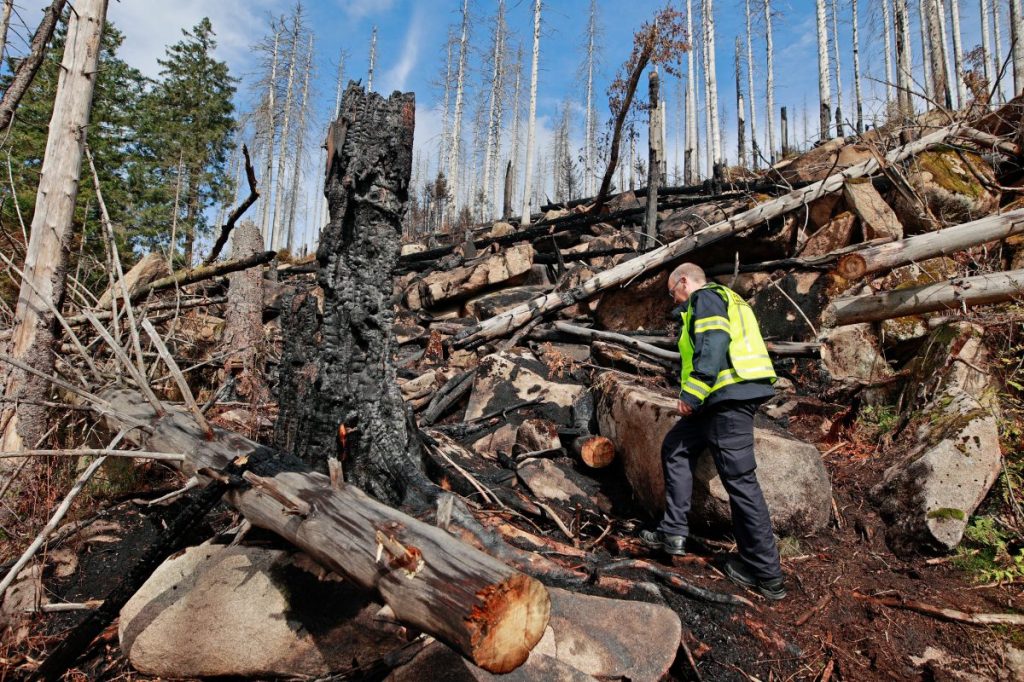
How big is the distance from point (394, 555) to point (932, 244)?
6.25 metres

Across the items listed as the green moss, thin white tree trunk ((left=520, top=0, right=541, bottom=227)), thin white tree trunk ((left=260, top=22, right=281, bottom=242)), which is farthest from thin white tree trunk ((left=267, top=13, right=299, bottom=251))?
the green moss

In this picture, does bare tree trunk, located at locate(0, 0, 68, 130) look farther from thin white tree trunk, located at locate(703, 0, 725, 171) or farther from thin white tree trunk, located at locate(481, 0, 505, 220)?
thin white tree trunk, located at locate(481, 0, 505, 220)

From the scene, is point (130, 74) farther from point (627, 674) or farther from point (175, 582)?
point (627, 674)

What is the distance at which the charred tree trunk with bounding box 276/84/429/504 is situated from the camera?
356 cm

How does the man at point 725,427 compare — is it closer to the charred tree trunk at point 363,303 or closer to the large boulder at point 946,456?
the large boulder at point 946,456

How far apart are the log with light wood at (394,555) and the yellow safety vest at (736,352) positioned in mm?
2158

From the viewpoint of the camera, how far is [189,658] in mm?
2600

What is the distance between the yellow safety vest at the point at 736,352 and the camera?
3.53 meters

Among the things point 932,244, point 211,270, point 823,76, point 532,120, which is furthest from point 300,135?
point 932,244

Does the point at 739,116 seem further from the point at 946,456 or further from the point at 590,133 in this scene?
the point at 946,456

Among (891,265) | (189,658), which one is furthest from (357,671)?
→ (891,265)

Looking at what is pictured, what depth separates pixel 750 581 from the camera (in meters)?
3.33

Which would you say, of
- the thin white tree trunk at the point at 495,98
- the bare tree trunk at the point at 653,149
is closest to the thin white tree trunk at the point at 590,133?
the thin white tree trunk at the point at 495,98

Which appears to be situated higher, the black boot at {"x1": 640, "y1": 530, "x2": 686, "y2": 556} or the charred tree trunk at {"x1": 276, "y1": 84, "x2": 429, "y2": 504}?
the charred tree trunk at {"x1": 276, "y1": 84, "x2": 429, "y2": 504}
